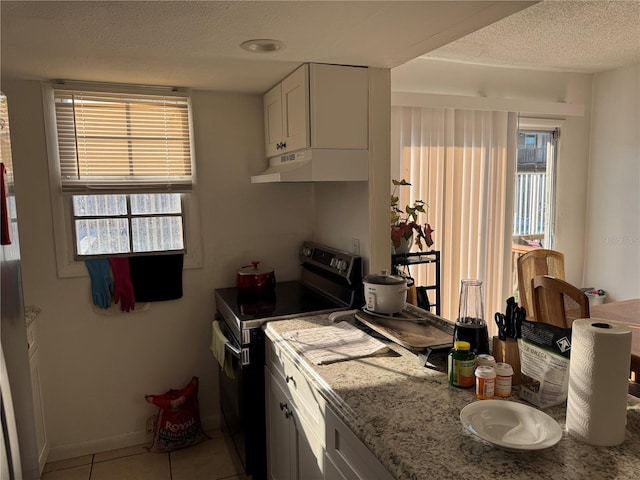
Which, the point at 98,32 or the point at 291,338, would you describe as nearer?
the point at 98,32

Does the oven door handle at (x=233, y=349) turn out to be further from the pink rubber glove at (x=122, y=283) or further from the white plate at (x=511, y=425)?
the white plate at (x=511, y=425)

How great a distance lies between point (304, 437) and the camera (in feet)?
5.76

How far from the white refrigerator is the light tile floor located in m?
1.05

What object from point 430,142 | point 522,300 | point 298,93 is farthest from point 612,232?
point 298,93

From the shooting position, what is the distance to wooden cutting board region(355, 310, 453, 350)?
1.74 metres

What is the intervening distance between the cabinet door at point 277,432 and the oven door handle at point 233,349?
155 mm

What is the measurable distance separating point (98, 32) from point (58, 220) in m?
1.21

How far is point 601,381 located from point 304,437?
3.45ft

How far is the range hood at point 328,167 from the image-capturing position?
2156 mm

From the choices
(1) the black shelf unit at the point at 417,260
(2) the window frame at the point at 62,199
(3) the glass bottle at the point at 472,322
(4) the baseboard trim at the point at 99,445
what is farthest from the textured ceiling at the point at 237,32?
(4) the baseboard trim at the point at 99,445

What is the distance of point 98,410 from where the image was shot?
8.91 ft

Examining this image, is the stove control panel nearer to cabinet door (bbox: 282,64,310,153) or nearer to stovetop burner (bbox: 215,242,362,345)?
stovetop burner (bbox: 215,242,362,345)

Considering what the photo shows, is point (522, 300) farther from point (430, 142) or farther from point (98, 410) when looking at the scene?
point (98, 410)

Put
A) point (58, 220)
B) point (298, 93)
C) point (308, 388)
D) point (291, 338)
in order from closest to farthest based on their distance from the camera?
point (308, 388), point (291, 338), point (298, 93), point (58, 220)
